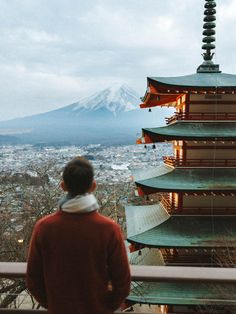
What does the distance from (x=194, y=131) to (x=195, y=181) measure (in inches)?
51.1

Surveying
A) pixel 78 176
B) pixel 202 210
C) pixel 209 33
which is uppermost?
pixel 209 33

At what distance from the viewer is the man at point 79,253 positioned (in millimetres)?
1876

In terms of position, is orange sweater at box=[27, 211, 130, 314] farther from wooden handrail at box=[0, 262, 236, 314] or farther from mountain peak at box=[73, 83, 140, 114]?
mountain peak at box=[73, 83, 140, 114]

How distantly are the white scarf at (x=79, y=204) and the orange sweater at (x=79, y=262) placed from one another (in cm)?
3

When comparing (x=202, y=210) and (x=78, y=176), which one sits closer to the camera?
(x=78, y=176)

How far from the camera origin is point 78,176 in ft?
6.21

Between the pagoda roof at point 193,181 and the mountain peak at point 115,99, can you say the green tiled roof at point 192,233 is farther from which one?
the mountain peak at point 115,99

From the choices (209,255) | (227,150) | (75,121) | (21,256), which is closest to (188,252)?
(209,255)

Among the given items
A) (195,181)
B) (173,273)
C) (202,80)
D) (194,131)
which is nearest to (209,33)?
(202,80)

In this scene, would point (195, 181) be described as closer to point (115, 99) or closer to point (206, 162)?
point (206, 162)

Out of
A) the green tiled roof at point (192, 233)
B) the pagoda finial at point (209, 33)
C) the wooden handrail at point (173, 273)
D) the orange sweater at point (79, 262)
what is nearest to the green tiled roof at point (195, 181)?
the green tiled roof at point (192, 233)

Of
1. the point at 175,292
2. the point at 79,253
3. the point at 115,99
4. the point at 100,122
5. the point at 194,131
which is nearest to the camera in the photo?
the point at 79,253

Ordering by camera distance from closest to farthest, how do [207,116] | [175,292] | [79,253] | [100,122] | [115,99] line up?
[79,253], [175,292], [207,116], [115,99], [100,122]

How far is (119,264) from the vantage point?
1889 mm
